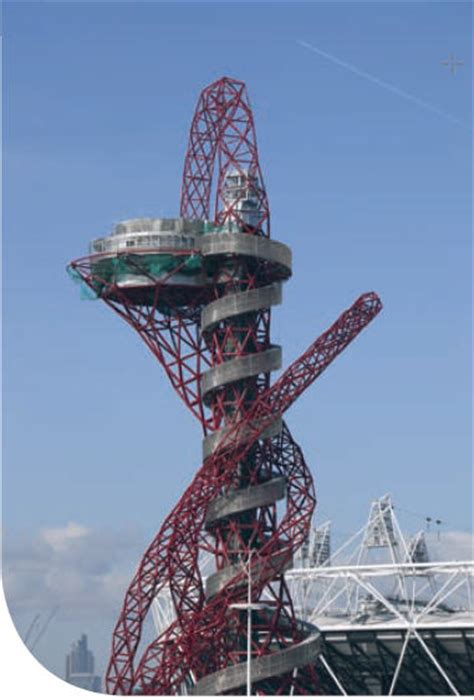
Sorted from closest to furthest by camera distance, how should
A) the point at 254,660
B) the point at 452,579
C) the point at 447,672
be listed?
1. the point at 254,660
2. the point at 452,579
3. the point at 447,672

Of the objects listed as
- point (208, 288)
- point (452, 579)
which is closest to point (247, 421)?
point (208, 288)

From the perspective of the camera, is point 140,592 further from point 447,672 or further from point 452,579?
point 447,672

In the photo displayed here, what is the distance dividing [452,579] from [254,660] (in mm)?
27588

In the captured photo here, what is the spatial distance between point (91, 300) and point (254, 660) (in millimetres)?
28187

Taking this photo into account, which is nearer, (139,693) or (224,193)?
(139,693)

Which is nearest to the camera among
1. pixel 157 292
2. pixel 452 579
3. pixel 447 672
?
pixel 157 292

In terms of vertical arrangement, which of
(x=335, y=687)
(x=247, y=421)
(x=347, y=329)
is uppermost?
(x=347, y=329)

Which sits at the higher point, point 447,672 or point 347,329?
point 347,329

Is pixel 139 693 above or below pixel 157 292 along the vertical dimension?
below

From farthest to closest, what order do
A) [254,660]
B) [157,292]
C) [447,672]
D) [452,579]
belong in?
[447,672]
[452,579]
[157,292]
[254,660]

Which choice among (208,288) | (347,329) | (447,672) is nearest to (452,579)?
(447,672)

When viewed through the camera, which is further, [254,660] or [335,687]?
[335,687]

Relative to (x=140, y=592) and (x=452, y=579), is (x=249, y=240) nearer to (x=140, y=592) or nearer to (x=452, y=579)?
(x=140, y=592)

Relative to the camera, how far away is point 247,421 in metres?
108
